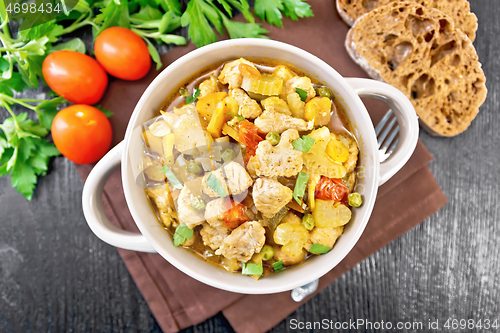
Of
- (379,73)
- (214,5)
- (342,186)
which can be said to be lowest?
(342,186)

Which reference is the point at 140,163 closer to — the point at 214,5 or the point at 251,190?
the point at 251,190

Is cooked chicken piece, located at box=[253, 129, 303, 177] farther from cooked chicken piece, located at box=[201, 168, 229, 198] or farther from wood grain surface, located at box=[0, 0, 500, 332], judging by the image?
wood grain surface, located at box=[0, 0, 500, 332]

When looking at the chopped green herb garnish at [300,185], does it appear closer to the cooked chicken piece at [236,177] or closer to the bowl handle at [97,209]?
the cooked chicken piece at [236,177]

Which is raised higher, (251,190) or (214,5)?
(214,5)

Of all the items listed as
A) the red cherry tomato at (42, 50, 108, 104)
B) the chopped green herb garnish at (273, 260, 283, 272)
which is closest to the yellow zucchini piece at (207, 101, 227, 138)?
the chopped green herb garnish at (273, 260, 283, 272)

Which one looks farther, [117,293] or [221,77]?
[117,293]

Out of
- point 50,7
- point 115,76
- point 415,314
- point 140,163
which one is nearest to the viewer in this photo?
point 140,163

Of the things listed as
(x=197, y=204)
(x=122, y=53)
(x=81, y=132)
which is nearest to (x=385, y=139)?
(x=197, y=204)

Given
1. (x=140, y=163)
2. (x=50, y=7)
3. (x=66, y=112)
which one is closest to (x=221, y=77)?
(x=140, y=163)
